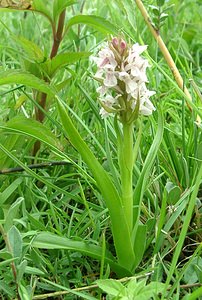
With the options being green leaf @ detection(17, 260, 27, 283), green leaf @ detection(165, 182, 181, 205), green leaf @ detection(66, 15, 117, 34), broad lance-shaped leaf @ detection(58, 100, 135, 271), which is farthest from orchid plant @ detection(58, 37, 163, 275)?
green leaf @ detection(66, 15, 117, 34)

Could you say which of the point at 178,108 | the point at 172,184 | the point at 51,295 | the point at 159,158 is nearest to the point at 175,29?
the point at 178,108

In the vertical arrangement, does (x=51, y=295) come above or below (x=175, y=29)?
below

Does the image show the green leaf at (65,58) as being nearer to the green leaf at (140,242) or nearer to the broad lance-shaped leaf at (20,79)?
the broad lance-shaped leaf at (20,79)

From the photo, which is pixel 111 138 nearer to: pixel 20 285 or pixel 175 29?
pixel 20 285

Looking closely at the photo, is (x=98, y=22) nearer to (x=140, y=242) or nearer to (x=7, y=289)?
(x=140, y=242)

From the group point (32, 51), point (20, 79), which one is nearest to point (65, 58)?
point (32, 51)

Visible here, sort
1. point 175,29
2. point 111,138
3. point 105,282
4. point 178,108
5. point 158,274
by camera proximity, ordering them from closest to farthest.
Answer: point 105,282 < point 158,274 < point 111,138 < point 178,108 < point 175,29
